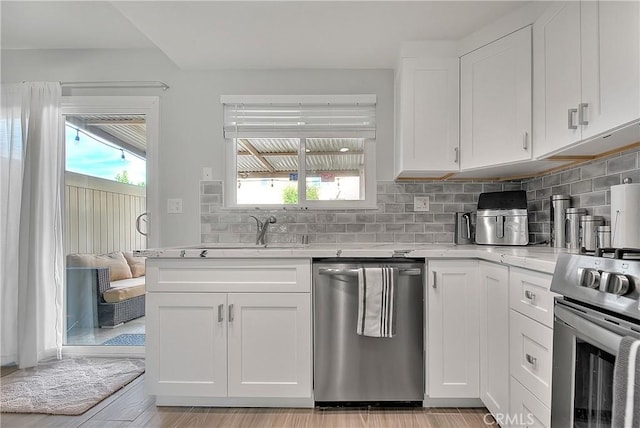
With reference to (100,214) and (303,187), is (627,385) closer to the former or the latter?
(303,187)

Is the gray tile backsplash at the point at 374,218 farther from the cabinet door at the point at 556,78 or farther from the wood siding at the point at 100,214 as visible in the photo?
the cabinet door at the point at 556,78

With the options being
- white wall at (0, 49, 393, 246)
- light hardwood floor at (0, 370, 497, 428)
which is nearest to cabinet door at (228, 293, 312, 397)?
light hardwood floor at (0, 370, 497, 428)

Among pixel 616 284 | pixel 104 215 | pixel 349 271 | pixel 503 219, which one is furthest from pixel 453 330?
pixel 104 215

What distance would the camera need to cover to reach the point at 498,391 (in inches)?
67.1

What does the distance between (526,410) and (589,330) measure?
642 millimetres

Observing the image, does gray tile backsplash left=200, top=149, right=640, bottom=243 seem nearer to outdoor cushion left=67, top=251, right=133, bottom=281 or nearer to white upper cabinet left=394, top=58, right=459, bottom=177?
white upper cabinet left=394, top=58, right=459, bottom=177

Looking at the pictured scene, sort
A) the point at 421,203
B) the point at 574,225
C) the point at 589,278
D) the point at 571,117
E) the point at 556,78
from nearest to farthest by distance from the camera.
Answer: the point at 589,278 → the point at 571,117 → the point at 556,78 → the point at 574,225 → the point at 421,203

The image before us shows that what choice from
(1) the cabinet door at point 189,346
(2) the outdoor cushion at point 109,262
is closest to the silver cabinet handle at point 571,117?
(1) the cabinet door at point 189,346

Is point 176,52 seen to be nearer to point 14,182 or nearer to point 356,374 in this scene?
point 14,182

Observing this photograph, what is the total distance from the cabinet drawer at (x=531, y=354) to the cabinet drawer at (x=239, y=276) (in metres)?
1.03

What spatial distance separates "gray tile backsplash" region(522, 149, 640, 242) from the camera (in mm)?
1673

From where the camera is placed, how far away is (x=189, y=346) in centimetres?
197

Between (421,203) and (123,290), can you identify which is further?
(123,290)

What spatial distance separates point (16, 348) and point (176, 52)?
2.46 m
